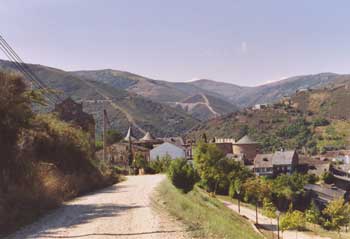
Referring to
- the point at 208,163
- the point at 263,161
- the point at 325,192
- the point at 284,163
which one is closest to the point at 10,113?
the point at 208,163

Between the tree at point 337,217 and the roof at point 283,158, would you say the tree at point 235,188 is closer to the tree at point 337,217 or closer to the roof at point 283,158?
the tree at point 337,217

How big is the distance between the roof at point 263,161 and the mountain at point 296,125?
49642 millimetres

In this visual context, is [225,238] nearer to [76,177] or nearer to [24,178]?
[24,178]

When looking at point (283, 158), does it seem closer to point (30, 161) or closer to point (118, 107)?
point (30, 161)

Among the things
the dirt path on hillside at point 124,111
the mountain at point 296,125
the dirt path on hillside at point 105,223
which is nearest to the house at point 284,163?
the mountain at point 296,125

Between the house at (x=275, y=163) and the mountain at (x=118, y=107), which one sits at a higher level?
the mountain at (x=118, y=107)

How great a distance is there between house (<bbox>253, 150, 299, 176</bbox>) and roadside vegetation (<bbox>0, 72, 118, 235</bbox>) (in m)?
59.9

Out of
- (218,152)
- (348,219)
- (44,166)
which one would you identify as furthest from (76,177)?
(348,219)

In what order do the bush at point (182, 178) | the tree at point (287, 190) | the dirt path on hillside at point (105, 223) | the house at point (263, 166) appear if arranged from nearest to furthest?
1. the dirt path on hillside at point (105, 223)
2. the bush at point (182, 178)
3. the tree at point (287, 190)
4. the house at point (263, 166)

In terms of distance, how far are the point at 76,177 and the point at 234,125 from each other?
495 feet

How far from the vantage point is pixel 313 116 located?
17475 centimetres

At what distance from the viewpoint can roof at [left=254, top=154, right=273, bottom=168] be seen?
8079 centimetres

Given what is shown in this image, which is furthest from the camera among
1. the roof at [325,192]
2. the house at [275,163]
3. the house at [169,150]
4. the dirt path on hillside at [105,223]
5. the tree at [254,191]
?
the house at [275,163]

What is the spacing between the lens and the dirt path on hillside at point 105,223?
11.0m
